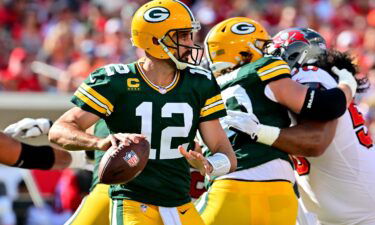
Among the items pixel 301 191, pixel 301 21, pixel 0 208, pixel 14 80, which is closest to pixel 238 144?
pixel 301 191

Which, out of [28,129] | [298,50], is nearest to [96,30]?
[28,129]

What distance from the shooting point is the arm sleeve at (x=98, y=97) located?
13.2 ft

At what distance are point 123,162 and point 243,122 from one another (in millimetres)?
1072

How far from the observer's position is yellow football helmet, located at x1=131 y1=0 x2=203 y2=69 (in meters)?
4.21

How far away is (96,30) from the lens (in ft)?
36.6

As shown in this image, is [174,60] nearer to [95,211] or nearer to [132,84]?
[132,84]

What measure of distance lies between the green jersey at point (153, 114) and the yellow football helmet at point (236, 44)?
0.81 meters

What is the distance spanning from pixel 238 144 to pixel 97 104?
103 centimetres

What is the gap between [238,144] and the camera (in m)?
4.70

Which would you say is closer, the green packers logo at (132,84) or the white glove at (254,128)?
the green packers logo at (132,84)

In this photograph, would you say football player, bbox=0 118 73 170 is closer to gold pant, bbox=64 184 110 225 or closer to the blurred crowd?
gold pant, bbox=64 184 110 225

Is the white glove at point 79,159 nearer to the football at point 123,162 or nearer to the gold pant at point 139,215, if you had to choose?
the gold pant at point 139,215

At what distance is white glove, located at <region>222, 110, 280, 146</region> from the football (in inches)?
36.8

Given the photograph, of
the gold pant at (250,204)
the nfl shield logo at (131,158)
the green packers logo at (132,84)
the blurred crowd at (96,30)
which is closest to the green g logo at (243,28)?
the gold pant at (250,204)
